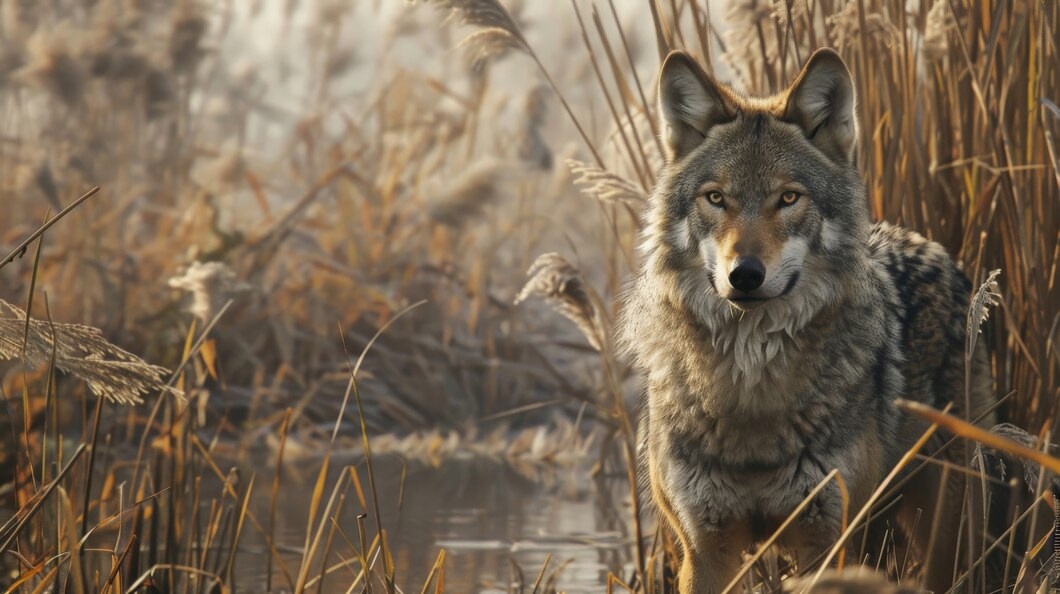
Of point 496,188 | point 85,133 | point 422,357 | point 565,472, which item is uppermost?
point 85,133

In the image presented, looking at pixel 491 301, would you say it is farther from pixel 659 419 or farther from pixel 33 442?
pixel 659 419

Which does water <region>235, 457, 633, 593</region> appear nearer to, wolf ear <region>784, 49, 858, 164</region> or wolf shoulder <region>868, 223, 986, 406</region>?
wolf shoulder <region>868, 223, 986, 406</region>

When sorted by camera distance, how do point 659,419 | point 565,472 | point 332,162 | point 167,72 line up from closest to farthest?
point 659,419
point 565,472
point 167,72
point 332,162

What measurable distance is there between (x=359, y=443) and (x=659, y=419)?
4.08 m

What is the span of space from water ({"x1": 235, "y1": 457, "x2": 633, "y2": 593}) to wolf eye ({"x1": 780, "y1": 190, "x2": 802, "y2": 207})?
5.09 ft

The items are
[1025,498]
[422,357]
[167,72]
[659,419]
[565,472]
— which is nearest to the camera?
[659,419]

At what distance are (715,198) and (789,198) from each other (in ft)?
0.65

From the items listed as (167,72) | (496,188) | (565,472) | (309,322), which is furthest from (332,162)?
(565,472)

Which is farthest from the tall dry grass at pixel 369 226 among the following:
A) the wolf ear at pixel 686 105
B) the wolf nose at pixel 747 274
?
the wolf nose at pixel 747 274

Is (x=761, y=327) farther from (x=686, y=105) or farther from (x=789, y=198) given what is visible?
(x=686, y=105)

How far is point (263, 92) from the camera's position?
11000 millimetres

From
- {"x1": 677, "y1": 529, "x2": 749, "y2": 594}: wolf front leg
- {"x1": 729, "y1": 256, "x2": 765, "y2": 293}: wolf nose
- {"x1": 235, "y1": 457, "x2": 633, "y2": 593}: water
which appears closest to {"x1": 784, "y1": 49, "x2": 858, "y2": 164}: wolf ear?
{"x1": 729, "y1": 256, "x2": 765, "y2": 293}: wolf nose

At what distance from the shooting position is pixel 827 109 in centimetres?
379

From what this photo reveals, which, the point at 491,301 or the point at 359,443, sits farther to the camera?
the point at 491,301
